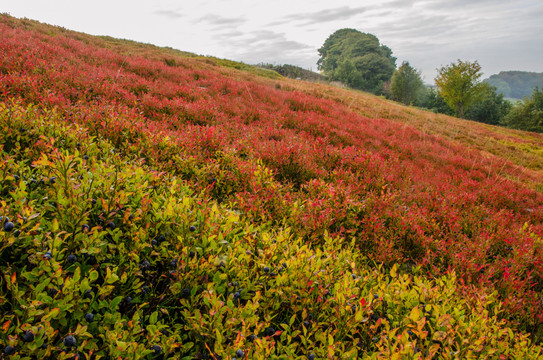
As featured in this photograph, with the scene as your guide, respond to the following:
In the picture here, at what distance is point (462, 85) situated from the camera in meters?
43.7

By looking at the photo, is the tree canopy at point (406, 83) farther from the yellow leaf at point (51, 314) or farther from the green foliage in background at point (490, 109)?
the yellow leaf at point (51, 314)

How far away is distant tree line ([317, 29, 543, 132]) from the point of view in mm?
43562

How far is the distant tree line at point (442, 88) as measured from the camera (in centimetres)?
4356

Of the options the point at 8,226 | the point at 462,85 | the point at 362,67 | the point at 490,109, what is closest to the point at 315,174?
the point at 8,226

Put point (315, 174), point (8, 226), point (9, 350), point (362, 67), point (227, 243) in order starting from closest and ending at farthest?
point (9, 350) → point (8, 226) → point (227, 243) → point (315, 174) → point (362, 67)

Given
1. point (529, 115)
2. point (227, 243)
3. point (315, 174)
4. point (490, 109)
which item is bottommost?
point (227, 243)

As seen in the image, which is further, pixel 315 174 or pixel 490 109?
pixel 490 109

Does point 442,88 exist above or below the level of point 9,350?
above

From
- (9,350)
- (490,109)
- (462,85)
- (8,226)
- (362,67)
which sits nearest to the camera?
(9,350)

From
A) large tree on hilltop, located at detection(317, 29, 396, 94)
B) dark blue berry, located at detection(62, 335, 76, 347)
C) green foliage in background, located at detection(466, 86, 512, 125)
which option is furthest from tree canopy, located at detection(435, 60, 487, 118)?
dark blue berry, located at detection(62, 335, 76, 347)

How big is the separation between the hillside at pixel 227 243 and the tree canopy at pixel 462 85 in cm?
4385

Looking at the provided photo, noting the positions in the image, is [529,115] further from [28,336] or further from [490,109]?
[28,336]

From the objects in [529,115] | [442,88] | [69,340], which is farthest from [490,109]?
[69,340]

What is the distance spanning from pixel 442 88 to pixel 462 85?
279cm
